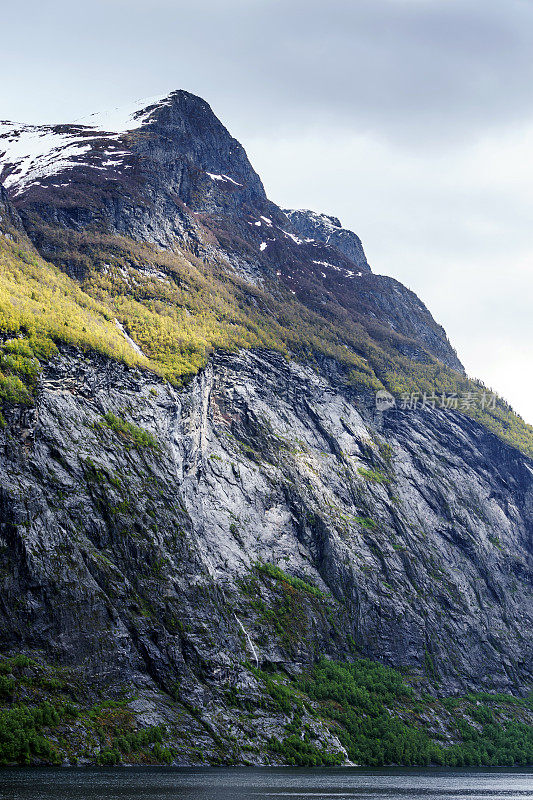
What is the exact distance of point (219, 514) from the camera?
119375mm

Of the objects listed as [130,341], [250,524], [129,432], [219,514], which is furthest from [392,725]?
[130,341]

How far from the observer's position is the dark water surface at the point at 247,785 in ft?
176

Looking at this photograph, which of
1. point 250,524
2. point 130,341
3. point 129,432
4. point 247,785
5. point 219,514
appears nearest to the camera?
point 247,785

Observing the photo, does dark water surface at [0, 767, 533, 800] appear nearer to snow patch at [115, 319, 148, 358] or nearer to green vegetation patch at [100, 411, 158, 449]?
green vegetation patch at [100, 411, 158, 449]

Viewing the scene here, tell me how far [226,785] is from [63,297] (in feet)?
286

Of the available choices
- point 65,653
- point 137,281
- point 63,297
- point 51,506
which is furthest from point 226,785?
point 137,281

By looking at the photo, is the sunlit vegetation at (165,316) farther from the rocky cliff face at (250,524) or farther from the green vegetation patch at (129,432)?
the green vegetation patch at (129,432)

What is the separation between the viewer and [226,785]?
65.1m

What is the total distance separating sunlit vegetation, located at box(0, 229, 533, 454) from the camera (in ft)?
371

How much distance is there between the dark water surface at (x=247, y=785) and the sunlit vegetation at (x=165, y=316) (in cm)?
4879

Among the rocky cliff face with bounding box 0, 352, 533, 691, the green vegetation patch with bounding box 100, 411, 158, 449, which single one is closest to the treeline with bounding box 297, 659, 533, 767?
the rocky cliff face with bounding box 0, 352, 533, 691

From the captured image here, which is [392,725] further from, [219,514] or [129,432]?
[129,432]

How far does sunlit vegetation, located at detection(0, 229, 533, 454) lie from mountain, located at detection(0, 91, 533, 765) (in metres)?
0.62

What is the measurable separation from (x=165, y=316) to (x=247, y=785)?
96.1 m
